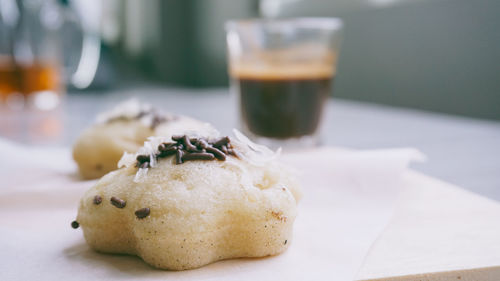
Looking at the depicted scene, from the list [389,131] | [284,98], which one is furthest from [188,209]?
[389,131]

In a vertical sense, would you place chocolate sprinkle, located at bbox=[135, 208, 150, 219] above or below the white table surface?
above

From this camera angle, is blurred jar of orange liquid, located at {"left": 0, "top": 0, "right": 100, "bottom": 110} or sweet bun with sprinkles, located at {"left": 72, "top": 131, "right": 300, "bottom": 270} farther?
blurred jar of orange liquid, located at {"left": 0, "top": 0, "right": 100, "bottom": 110}

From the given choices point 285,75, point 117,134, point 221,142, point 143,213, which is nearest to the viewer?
point 143,213

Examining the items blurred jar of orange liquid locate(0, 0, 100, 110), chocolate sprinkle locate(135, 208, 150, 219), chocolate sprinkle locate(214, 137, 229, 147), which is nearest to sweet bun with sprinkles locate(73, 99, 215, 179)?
chocolate sprinkle locate(214, 137, 229, 147)

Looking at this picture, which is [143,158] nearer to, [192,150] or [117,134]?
[192,150]

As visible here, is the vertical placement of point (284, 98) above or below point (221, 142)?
below

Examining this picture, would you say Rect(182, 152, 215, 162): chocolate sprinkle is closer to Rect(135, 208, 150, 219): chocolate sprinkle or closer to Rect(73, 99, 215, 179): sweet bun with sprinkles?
Rect(135, 208, 150, 219): chocolate sprinkle

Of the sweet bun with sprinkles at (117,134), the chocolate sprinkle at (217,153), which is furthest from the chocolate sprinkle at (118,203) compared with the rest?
the sweet bun with sprinkles at (117,134)
